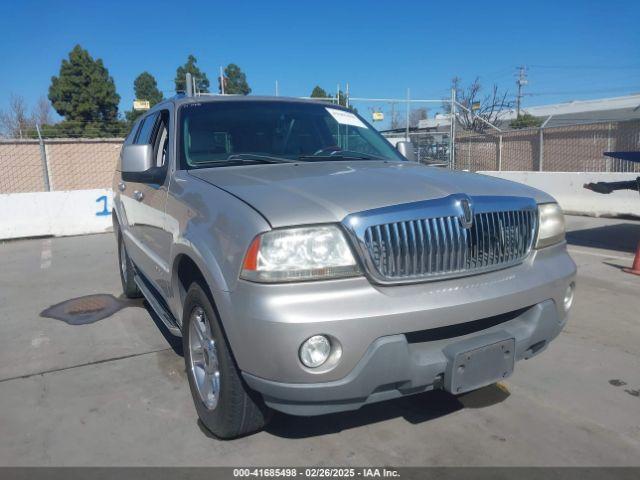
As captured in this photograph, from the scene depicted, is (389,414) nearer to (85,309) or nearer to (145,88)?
(85,309)

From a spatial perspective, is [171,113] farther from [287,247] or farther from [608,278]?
[608,278]

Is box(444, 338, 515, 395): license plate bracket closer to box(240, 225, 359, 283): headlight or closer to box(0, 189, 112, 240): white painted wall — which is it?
box(240, 225, 359, 283): headlight

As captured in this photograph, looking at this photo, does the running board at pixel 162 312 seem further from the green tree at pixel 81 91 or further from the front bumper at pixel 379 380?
the green tree at pixel 81 91

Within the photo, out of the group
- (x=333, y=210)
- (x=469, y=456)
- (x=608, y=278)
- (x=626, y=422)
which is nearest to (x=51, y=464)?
(x=333, y=210)

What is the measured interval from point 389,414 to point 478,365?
32.6 inches

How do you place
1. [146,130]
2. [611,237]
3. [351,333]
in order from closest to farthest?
[351,333]
[146,130]
[611,237]

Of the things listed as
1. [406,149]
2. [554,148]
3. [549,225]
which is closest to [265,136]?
[406,149]

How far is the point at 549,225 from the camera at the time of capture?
3.00 m

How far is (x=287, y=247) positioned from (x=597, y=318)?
12.1ft

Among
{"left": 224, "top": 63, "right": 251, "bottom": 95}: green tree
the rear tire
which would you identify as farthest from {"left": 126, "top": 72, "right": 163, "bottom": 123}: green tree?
the rear tire

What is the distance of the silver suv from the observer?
2.28m

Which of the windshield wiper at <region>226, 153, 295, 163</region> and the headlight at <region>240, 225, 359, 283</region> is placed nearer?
the headlight at <region>240, 225, 359, 283</region>

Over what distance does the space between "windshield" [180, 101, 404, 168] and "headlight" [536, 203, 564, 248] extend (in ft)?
4.19

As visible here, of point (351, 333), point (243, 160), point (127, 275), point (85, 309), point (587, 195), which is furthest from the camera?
point (587, 195)
